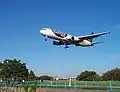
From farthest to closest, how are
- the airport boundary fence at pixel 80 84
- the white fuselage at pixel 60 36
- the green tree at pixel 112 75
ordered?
the green tree at pixel 112 75 < the white fuselage at pixel 60 36 < the airport boundary fence at pixel 80 84

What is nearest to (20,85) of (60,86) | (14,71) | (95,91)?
(60,86)

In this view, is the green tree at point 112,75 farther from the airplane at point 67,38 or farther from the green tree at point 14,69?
the airplane at point 67,38

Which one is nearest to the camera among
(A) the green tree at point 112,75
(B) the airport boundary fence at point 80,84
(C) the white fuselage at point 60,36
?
(B) the airport boundary fence at point 80,84

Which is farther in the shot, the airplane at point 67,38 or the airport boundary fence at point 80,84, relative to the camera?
the airplane at point 67,38

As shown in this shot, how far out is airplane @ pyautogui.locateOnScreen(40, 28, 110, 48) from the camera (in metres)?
35.2

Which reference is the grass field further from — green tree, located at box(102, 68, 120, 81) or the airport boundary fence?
green tree, located at box(102, 68, 120, 81)

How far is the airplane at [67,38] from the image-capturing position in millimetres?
35156

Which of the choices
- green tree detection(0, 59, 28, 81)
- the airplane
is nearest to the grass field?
the airplane

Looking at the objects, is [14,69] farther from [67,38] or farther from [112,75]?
[67,38]

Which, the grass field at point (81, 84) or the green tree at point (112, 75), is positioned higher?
the green tree at point (112, 75)

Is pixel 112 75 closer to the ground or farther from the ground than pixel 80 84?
farther from the ground

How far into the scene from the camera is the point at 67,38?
118 feet

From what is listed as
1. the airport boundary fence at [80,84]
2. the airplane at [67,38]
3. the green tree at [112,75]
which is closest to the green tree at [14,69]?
the green tree at [112,75]

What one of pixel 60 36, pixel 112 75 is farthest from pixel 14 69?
pixel 60 36
